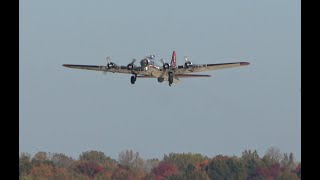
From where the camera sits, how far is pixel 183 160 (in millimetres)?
77312

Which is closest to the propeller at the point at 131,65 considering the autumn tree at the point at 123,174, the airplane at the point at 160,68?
the airplane at the point at 160,68

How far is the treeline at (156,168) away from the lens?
65.5m

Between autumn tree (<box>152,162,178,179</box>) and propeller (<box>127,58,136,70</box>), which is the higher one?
propeller (<box>127,58,136,70</box>)

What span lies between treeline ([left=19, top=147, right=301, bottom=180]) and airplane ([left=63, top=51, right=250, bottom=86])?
11.0m

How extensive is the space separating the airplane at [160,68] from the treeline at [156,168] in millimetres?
10959

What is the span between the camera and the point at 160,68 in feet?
174

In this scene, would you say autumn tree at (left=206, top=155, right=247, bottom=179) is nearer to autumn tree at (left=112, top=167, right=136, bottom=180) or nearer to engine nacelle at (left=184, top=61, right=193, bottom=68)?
autumn tree at (left=112, top=167, right=136, bottom=180)

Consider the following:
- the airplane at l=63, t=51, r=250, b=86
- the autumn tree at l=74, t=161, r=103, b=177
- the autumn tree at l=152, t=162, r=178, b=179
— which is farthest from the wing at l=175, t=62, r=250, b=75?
the autumn tree at l=74, t=161, r=103, b=177

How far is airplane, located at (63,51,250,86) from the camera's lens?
5244 cm

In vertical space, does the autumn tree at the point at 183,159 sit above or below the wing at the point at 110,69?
below

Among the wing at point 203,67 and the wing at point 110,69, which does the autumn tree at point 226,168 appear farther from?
the wing at point 110,69

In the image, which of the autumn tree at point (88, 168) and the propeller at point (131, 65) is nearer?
the propeller at point (131, 65)

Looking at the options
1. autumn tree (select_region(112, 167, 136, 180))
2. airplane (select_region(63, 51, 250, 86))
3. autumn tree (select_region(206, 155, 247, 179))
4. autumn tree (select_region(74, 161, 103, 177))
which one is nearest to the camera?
airplane (select_region(63, 51, 250, 86))
